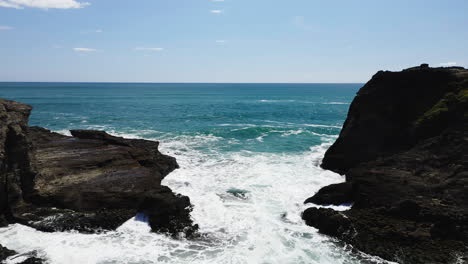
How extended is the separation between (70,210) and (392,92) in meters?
29.1

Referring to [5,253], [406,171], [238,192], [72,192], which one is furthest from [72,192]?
[406,171]

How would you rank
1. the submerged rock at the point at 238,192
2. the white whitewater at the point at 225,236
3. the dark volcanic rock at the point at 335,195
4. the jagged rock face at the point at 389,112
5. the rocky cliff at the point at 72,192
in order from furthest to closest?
the jagged rock face at the point at 389,112 → the submerged rock at the point at 238,192 → the dark volcanic rock at the point at 335,195 → the rocky cliff at the point at 72,192 → the white whitewater at the point at 225,236

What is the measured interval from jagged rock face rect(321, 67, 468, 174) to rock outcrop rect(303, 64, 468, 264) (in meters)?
0.08

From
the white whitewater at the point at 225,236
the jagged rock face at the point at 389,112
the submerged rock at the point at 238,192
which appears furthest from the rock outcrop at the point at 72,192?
the jagged rock face at the point at 389,112

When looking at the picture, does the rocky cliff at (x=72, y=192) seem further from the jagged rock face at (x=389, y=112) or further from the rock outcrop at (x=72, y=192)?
the jagged rock face at (x=389, y=112)

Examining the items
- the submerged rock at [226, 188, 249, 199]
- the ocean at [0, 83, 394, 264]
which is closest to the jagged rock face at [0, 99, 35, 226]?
the ocean at [0, 83, 394, 264]

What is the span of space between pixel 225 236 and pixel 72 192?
10.4 meters

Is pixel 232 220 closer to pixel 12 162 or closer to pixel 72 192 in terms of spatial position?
pixel 72 192

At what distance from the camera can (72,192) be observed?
64.8ft

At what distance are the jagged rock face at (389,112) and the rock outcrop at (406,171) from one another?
0.08 metres

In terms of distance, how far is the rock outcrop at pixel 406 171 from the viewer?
1564 cm

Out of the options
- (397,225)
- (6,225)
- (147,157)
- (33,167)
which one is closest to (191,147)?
(147,157)

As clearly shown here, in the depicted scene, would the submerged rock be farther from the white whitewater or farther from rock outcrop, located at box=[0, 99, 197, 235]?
rock outcrop, located at box=[0, 99, 197, 235]

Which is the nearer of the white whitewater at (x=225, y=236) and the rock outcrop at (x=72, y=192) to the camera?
the white whitewater at (x=225, y=236)
